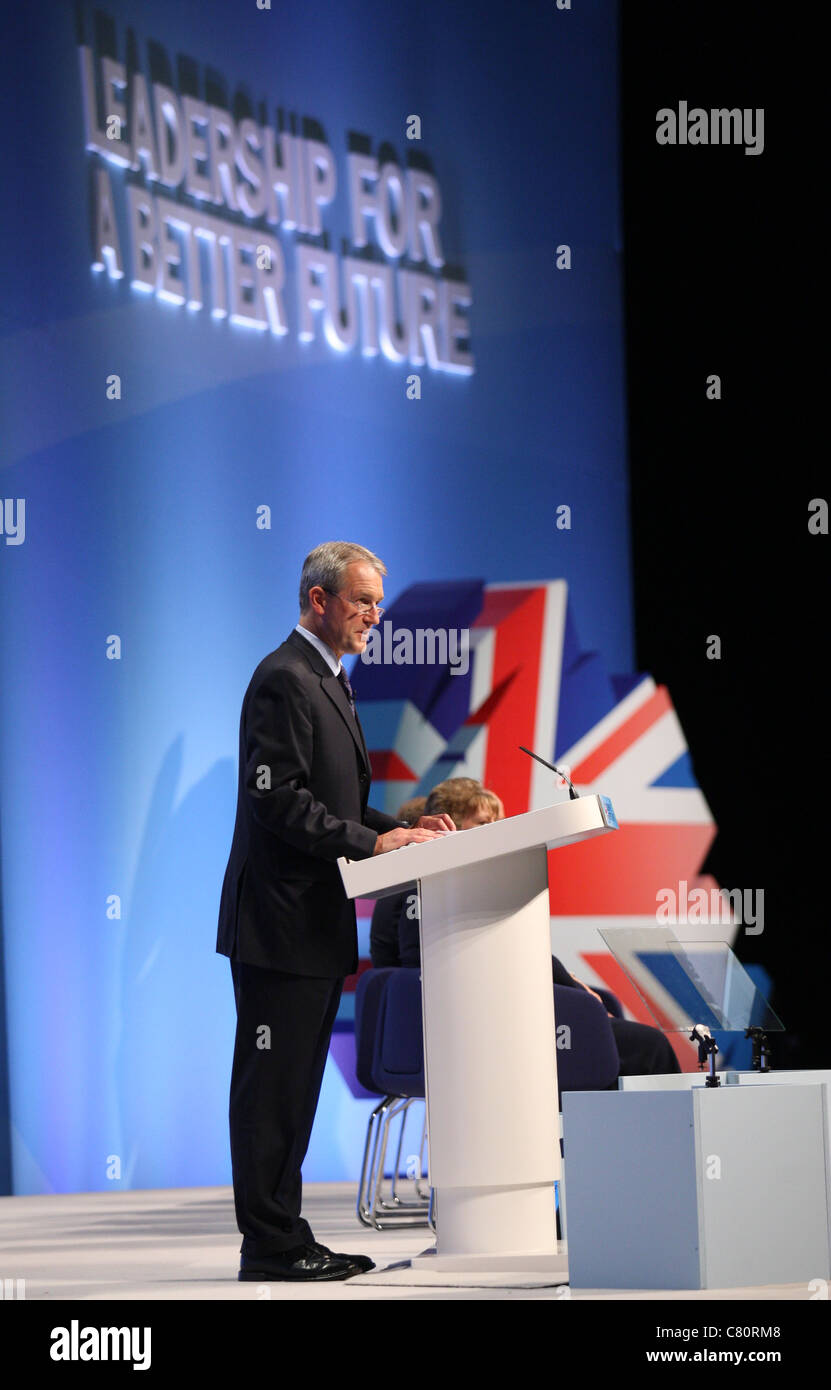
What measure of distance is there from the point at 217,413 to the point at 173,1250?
12.5 ft

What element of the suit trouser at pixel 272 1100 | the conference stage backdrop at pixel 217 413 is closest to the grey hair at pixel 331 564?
the suit trouser at pixel 272 1100

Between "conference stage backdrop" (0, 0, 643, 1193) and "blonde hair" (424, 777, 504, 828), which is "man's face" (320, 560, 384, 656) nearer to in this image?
"blonde hair" (424, 777, 504, 828)

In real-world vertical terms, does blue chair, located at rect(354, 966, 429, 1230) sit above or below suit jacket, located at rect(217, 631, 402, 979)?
below

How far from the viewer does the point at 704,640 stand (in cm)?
680

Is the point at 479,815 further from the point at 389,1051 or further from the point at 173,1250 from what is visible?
the point at 173,1250

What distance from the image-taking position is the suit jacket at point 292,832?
125 inches

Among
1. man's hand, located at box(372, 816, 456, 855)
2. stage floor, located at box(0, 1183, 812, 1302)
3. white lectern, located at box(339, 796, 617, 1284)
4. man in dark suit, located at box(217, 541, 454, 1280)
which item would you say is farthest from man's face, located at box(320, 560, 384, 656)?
stage floor, located at box(0, 1183, 812, 1302)

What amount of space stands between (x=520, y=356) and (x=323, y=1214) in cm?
377

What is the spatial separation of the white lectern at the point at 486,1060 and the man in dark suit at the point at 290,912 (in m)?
0.15

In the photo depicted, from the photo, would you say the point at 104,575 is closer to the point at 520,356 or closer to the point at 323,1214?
the point at 520,356

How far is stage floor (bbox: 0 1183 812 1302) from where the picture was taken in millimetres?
2717

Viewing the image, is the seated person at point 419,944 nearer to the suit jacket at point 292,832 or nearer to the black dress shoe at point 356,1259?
the suit jacket at point 292,832
